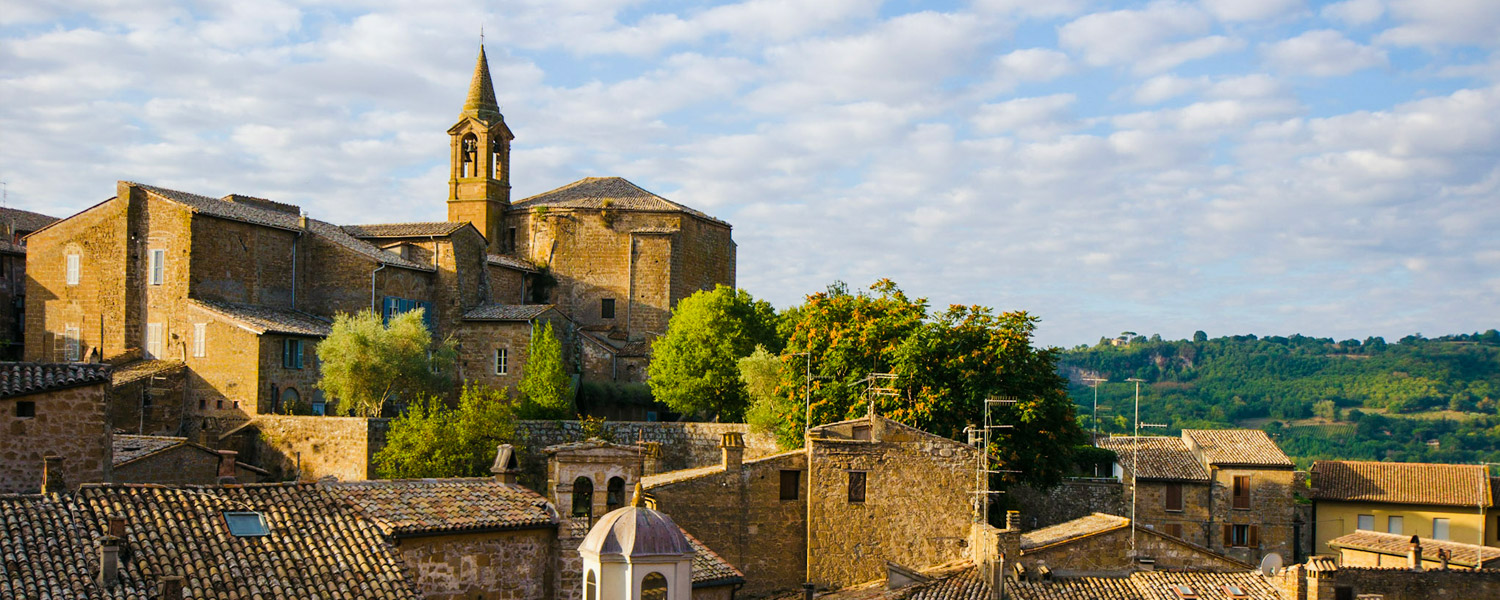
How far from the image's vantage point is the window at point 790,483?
106 ft

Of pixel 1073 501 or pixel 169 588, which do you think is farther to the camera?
pixel 1073 501

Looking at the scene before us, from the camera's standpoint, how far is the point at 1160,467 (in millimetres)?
49562

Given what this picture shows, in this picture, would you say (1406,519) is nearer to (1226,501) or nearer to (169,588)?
(1226,501)

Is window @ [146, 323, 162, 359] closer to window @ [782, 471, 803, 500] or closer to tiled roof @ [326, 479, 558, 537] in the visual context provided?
window @ [782, 471, 803, 500]

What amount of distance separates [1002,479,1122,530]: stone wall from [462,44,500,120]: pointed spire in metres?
28.9

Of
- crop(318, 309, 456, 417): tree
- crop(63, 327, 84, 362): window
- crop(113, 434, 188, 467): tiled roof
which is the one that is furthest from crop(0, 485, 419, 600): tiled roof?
crop(63, 327, 84, 362): window

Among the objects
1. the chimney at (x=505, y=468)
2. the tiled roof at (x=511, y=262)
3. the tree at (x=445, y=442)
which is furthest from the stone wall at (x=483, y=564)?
the tiled roof at (x=511, y=262)

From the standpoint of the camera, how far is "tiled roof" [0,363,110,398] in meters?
21.9

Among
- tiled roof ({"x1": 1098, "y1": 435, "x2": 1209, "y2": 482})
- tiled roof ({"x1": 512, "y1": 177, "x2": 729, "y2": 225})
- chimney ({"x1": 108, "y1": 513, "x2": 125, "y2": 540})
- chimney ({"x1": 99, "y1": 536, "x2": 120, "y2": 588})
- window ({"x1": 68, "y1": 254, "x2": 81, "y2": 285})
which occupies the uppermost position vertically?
tiled roof ({"x1": 512, "y1": 177, "x2": 729, "y2": 225})

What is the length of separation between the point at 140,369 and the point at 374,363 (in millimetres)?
7490

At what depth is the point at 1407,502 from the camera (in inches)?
1970

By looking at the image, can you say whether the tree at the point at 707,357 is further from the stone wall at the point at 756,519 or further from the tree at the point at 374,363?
the stone wall at the point at 756,519

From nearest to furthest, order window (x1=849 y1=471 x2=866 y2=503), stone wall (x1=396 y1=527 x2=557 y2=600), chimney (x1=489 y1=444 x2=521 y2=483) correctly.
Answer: stone wall (x1=396 y1=527 x2=557 y2=600) → chimney (x1=489 y1=444 x2=521 y2=483) → window (x1=849 y1=471 x2=866 y2=503)

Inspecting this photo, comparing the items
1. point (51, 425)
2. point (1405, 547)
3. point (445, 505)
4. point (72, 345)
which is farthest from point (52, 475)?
point (1405, 547)
